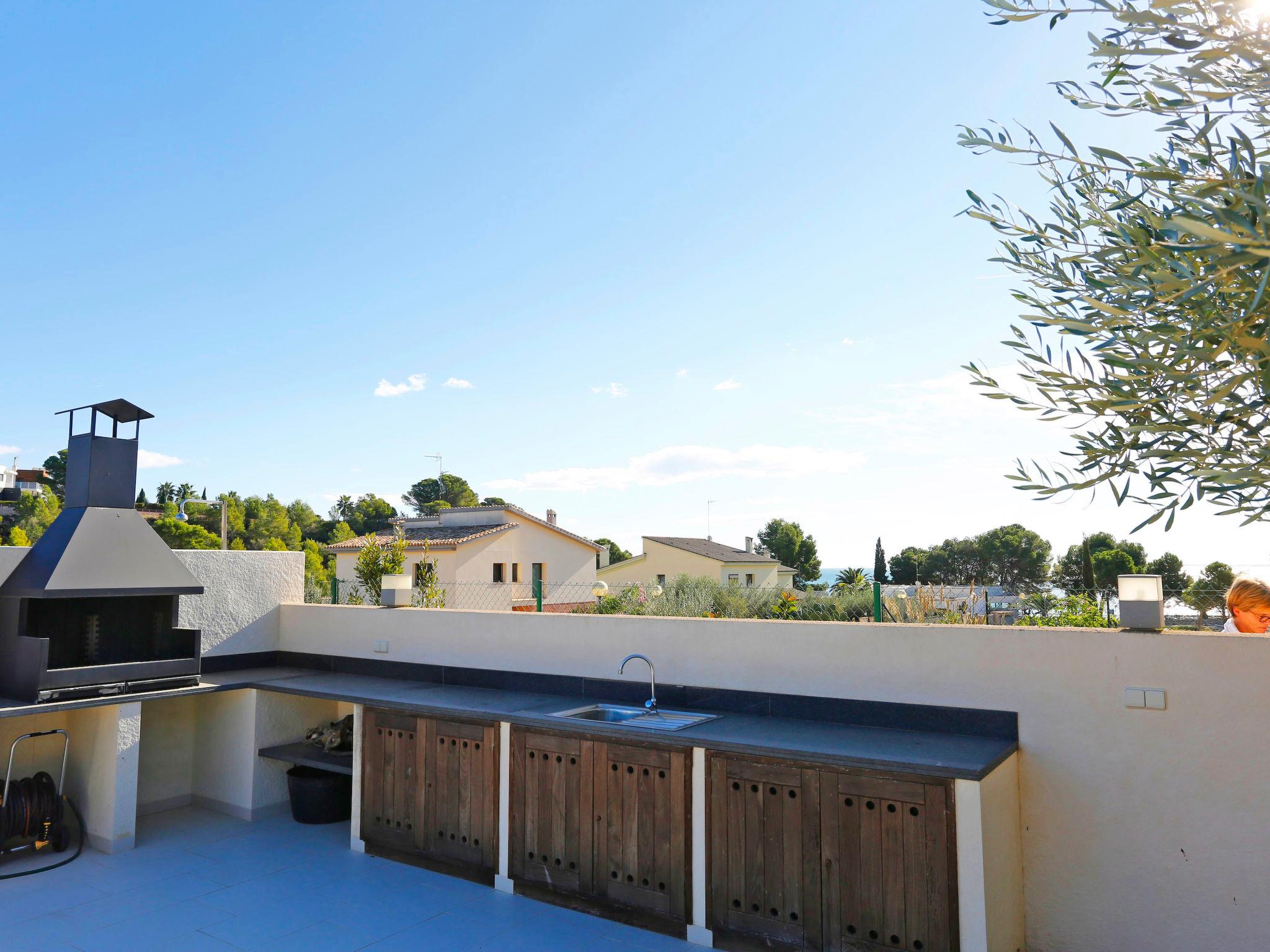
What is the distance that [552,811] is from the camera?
139 inches

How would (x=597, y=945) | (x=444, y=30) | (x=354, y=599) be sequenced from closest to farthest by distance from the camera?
(x=597, y=945) → (x=444, y=30) → (x=354, y=599)

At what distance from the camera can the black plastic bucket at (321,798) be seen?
481 cm

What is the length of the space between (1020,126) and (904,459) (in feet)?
47.1

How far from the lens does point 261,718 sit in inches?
193

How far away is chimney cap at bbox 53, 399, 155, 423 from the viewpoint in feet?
15.8

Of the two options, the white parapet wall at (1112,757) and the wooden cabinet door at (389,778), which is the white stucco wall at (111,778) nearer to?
the wooden cabinet door at (389,778)

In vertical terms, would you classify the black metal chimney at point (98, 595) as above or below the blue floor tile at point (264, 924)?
above

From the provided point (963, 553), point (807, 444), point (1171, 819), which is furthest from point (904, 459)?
point (963, 553)

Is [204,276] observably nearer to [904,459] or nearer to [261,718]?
[261,718]

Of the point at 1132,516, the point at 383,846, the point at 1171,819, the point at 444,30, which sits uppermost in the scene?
the point at 444,30

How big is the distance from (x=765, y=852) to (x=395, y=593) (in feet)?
11.2

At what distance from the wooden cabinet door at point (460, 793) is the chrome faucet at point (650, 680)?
2.45 ft

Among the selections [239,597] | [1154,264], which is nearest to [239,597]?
[239,597]

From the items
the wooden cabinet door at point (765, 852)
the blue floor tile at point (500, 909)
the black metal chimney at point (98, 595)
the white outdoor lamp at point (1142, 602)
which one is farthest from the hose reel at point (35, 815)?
the white outdoor lamp at point (1142, 602)
